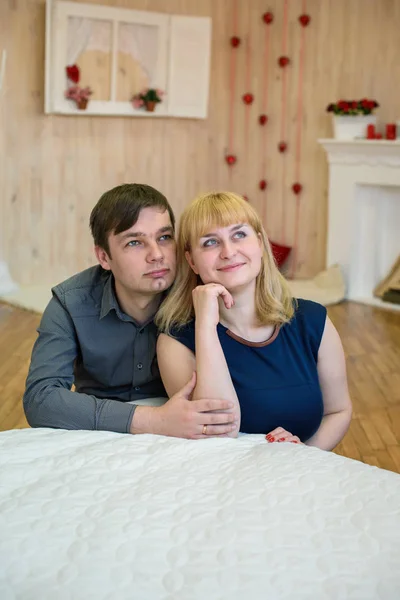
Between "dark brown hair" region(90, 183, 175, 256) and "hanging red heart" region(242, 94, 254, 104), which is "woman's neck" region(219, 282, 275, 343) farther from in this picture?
"hanging red heart" region(242, 94, 254, 104)

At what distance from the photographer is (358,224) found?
18.5 ft

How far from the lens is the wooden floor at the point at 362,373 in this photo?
3100 millimetres

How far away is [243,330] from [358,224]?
3.85m

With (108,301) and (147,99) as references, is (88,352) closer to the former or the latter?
(108,301)

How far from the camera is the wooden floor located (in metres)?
3.10

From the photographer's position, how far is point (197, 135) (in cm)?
598

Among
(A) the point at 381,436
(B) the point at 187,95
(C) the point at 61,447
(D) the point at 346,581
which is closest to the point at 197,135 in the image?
(B) the point at 187,95

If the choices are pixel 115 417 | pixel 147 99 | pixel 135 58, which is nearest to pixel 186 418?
pixel 115 417

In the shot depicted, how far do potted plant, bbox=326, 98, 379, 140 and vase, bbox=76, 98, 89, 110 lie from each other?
5.03 ft

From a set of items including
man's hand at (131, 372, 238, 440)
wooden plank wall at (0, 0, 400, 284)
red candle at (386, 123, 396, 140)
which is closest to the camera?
man's hand at (131, 372, 238, 440)

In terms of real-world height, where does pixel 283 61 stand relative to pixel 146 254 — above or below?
above

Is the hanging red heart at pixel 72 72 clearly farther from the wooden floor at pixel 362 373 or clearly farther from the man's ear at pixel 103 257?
the man's ear at pixel 103 257

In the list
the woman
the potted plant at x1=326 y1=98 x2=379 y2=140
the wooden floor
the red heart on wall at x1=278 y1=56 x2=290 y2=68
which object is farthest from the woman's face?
the red heart on wall at x1=278 y1=56 x2=290 y2=68

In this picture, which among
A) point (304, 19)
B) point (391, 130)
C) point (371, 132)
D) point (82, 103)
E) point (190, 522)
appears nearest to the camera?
point (190, 522)
